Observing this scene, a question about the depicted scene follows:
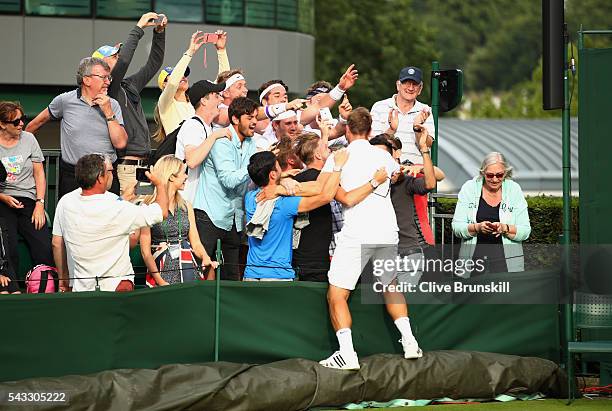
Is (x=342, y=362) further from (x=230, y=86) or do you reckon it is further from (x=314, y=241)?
(x=230, y=86)

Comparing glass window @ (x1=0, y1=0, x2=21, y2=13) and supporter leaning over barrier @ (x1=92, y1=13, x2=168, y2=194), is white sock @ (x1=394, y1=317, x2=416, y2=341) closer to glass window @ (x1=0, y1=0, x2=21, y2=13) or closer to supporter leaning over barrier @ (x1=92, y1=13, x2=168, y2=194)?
supporter leaning over barrier @ (x1=92, y1=13, x2=168, y2=194)

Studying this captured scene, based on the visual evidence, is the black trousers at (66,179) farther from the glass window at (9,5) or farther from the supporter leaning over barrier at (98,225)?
the glass window at (9,5)

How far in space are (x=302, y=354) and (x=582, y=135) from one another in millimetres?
3075

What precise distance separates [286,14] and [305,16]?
1596mm

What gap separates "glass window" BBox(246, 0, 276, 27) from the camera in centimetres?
2758

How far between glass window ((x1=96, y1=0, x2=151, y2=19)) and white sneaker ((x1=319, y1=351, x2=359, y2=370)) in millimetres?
16793

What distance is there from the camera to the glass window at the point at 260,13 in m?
27.6

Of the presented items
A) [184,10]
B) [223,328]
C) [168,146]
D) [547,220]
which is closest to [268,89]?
[168,146]

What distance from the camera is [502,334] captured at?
10930 millimetres

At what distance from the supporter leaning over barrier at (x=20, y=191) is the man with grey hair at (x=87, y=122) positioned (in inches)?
10.2

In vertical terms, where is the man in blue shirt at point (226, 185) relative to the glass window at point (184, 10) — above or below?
below

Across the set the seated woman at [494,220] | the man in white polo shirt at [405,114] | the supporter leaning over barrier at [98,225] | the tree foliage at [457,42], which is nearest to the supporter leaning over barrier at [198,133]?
the supporter leaning over barrier at [98,225]

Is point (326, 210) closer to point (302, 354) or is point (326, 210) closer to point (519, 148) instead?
point (302, 354)

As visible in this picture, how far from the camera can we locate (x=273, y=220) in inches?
410
